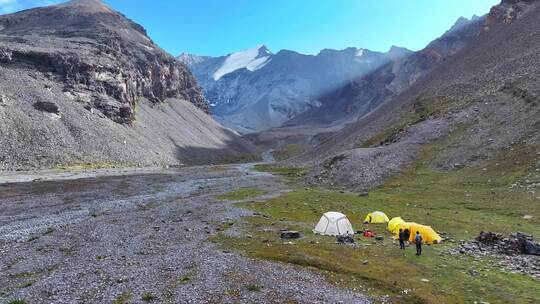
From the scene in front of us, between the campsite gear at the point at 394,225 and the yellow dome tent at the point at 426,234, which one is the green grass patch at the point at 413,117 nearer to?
the campsite gear at the point at 394,225

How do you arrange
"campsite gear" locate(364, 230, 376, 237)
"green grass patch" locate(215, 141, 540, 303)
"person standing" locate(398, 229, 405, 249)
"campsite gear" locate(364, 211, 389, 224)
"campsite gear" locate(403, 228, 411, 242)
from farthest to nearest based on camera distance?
"campsite gear" locate(364, 211, 389, 224) → "campsite gear" locate(364, 230, 376, 237) → "campsite gear" locate(403, 228, 411, 242) → "person standing" locate(398, 229, 405, 249) → "green grass patch" locate(215, 141, 540, 303)

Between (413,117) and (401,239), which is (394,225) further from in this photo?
(413,117)

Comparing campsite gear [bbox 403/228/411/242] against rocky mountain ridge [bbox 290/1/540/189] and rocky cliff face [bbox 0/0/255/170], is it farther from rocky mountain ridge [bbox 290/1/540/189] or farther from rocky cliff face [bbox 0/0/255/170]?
rocky cliff face [bbox 0/0/255/170]

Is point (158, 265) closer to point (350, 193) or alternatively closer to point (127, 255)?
point (127, 255)

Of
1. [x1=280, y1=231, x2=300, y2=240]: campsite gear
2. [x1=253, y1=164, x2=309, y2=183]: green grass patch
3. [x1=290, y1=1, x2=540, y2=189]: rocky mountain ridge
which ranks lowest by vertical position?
[x1=280, y1=231, x2=300, y2=240]: campsite gear

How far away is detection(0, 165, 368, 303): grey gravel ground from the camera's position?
2586 cm

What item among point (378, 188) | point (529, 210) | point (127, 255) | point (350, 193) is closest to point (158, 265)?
point (127, 255)

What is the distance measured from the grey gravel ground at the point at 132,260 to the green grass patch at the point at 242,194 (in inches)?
269

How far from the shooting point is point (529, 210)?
48.0 meters

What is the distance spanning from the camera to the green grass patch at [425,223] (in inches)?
1069

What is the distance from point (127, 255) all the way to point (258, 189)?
5279cm

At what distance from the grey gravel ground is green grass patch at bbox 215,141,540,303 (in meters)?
3.11

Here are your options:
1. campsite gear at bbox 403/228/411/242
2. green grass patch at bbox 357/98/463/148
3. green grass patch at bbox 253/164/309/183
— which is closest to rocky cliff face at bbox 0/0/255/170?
green grass patch at bbox 253/164/309/183

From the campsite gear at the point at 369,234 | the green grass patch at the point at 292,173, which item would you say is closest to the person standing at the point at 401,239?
the campsite gear at the point at 369,234
